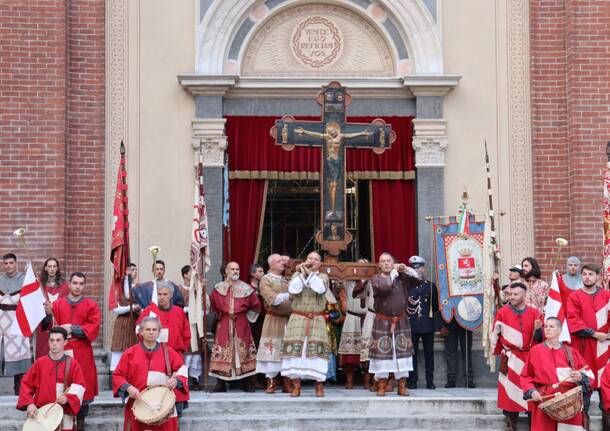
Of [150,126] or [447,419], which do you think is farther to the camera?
[150,126]

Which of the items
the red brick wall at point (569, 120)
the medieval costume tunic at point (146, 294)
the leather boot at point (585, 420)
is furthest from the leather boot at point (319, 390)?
the red brick wall at point (569, 120)

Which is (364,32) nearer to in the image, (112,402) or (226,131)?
(226,131)

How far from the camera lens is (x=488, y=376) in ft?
48.0

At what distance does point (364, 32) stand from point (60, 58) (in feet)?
13.4

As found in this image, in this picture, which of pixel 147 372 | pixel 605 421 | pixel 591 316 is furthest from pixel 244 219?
pixel 605 421

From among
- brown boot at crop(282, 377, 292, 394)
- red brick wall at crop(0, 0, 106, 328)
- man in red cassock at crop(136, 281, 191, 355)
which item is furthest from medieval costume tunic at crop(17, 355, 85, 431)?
red brick wall at crop(0, 0, 106, 328)

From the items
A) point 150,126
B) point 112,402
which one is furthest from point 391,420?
point 150,126

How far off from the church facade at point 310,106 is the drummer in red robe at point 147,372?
12.4ft

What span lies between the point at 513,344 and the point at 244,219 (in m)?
4.56

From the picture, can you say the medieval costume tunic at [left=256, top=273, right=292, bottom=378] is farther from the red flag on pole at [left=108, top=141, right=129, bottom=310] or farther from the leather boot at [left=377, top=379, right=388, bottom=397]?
the red flag on pole at [left=108, top=141, right=129, bottom=310]

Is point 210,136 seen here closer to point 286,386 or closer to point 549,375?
point 286,386

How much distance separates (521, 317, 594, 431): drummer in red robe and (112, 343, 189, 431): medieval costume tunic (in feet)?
11.1

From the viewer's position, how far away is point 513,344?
12.0 metres

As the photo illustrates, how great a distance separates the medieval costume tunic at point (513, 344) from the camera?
38.8ft
